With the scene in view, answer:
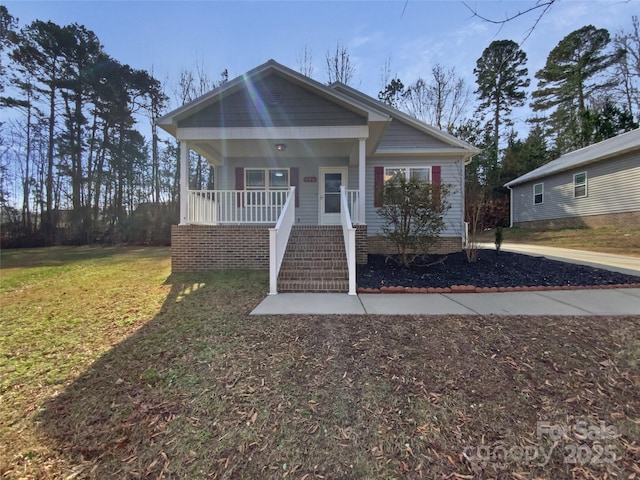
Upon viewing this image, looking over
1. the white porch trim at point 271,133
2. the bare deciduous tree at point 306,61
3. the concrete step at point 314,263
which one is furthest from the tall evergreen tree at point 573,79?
the concrete step at point 314,263

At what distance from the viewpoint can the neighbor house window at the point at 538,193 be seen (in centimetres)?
1905

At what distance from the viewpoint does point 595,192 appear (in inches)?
611

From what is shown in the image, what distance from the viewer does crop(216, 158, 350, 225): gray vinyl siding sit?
412 inches

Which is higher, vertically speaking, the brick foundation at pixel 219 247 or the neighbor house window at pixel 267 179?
the neighbor house window at pixel 267 179

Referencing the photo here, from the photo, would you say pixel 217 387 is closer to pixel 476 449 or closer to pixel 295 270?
pixel 476 449

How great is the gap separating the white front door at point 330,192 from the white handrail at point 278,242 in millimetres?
2527

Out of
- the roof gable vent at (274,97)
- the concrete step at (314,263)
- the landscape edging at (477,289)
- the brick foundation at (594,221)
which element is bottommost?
the landscape edging at (477,289)

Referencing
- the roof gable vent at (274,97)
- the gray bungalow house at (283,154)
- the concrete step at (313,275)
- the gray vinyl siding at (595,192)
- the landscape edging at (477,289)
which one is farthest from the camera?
the gray vinyl siding at (595,192)

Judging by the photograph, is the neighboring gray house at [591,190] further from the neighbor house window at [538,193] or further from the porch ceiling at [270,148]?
the porch ceiling at [270,148]

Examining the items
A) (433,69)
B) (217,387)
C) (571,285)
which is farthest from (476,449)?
(433,69)

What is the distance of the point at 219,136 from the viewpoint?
795 cm

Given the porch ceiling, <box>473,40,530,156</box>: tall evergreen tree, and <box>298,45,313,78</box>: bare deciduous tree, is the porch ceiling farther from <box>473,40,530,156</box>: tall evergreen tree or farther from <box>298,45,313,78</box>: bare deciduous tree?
<box>473,40,530,156</box>: tall evergreen tree

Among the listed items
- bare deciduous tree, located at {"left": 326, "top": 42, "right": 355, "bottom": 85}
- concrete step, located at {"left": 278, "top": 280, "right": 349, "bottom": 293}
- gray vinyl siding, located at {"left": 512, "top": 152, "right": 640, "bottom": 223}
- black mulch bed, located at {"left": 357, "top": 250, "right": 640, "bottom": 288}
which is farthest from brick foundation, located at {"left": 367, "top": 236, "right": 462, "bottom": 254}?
bare deciduous tree, located at {"left": 326, "top": 42, "right": 355, "bottom": 85}

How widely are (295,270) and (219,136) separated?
4220 millimetres
